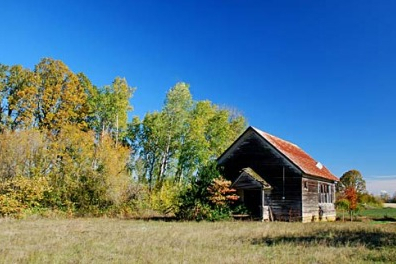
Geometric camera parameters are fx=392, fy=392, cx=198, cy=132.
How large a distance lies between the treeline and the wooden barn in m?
2.57

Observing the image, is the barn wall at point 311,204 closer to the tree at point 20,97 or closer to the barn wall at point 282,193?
the barn wall at point 282,193

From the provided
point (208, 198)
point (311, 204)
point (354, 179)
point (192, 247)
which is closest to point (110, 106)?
point (208, 198)

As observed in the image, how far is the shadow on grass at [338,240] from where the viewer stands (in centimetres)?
1505

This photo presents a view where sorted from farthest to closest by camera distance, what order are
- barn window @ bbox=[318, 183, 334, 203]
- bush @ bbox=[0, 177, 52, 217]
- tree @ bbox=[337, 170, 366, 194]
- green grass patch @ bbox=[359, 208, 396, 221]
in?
tree @ bbox=[337, 170, 366, 194]
green grass patch @ bbox=[359, 208, 396, 221]
barn window @ bbox=[318, 183, 334, 203]
bush @ bbox=[0, 177, 52, 217]

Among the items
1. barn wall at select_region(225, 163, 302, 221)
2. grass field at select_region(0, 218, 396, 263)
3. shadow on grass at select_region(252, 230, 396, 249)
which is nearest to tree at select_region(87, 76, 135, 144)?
barn wall at select_region(225, 163, 302, 221)

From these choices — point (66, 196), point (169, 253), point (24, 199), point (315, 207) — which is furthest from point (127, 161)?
point (169, 253)

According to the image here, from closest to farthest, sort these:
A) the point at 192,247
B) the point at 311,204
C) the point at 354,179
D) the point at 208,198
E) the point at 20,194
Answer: the point at 192,247, the point at 20,194, the point at 208,198, the point at 311,204, the point at 354,179

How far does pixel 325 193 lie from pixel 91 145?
21.5 m

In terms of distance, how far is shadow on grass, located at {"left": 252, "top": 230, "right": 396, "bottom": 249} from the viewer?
15055 millimetres

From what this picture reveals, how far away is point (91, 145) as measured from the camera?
1312 inches

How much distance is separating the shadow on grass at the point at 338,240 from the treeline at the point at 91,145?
479 inches

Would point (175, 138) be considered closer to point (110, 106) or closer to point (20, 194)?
point (110, 106)

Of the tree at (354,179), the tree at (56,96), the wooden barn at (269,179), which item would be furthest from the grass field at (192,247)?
the tree at (354,179)

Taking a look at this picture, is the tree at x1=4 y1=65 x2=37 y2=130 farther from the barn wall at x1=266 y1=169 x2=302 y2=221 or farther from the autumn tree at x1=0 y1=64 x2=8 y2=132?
the barn wall at x1=266 y1=169 x2=302 y2=221
